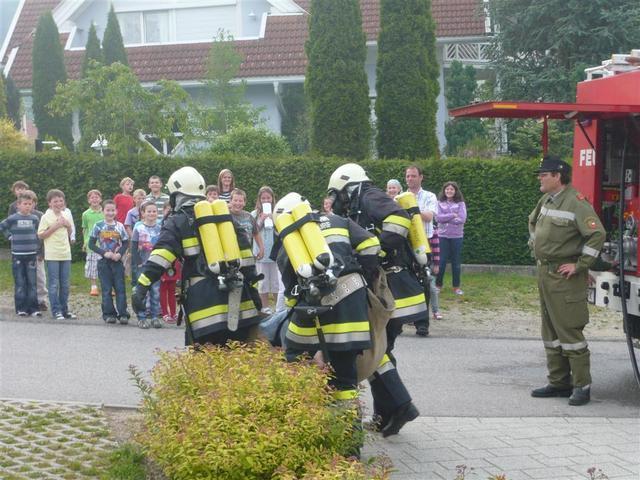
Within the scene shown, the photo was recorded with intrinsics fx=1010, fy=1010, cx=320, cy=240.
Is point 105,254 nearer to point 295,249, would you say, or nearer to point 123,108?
point 295,249

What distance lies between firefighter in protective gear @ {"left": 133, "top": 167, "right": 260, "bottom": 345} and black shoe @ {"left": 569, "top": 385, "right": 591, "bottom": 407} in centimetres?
292

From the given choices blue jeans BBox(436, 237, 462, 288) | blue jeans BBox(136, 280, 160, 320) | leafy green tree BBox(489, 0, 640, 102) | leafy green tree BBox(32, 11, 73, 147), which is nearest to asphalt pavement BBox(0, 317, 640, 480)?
blue jeans BBox(136, 280, 160, 320)

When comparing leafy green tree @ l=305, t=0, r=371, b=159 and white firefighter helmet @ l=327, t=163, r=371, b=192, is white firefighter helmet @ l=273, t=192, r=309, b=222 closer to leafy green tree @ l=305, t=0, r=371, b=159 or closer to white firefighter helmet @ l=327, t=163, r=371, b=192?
white firefighter helmet @ l=327, t=163, r=371, b=192

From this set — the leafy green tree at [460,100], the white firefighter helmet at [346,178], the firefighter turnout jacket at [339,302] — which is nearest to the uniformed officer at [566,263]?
Answer: the white firefighter helmet at [346,178]

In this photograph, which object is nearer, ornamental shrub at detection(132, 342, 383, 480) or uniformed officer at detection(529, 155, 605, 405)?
ornamental shrub at detection(132, 342, 383, 480)

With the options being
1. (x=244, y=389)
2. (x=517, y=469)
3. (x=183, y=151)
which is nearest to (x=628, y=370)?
(x=517, y=469)

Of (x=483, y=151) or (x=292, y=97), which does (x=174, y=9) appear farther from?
(x=483, y=151)

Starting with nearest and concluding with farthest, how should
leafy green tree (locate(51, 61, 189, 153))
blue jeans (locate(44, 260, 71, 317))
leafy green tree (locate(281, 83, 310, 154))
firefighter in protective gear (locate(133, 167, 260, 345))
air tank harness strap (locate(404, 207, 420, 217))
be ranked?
firefighter in protective gear (locate(133, 167, 260, 345)) → air tank harness strap (locate(404, 207, 420, 217)) → blue jeans (locate(44, 260, 71, 317)) → leafy green tree (locate(51, 61, 189, 153)) → leafy green tree (locate(281, 83, 310, 154))

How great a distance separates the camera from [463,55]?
27.1m

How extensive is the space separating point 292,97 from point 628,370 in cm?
1910

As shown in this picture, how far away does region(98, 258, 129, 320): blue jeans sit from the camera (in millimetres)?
12609

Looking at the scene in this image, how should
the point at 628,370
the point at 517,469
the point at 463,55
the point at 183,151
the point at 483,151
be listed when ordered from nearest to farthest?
the point at 517,469 < the point at 628,370 < the point at 483,151 < the point at 183,151 < the point at 463,55

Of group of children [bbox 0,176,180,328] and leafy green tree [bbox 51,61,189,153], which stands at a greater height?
leafy green tree [bbox 51,61,189,153]

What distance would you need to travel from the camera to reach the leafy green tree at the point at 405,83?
2039 centimetres
